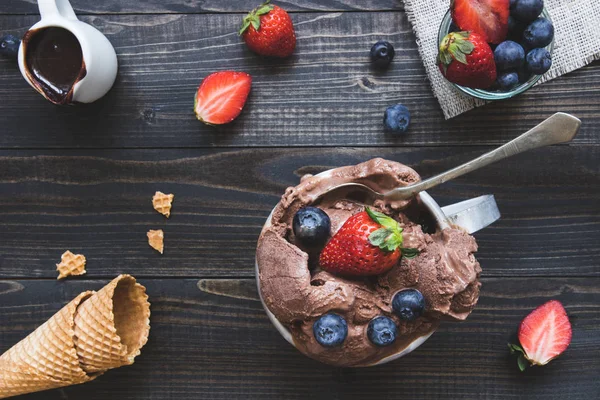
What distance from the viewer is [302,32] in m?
1.50

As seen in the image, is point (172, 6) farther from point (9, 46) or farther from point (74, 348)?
point (74, 348)

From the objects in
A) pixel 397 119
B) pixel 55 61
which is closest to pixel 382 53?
pixel 397 119

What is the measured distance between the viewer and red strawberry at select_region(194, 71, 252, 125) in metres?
1.46

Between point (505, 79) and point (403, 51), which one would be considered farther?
point (403, 51)

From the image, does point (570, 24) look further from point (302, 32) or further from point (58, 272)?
point (58, 272)

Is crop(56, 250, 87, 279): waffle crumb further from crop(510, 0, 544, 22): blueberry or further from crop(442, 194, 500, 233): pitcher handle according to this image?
crop(510, 0, 544, 22): blueberry

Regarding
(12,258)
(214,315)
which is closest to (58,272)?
(12,258)

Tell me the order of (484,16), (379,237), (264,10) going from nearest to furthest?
(379,237) < (484,16) < (264,10)

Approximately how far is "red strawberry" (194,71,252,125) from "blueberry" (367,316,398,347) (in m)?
0.60

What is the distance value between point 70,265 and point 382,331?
31.2 inches

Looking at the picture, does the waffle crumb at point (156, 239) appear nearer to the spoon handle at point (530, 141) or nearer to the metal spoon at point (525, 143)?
the metal spoon at point (525, 143)

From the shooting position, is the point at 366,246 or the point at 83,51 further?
the point at 83,51

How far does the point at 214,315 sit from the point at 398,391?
472 millimetres

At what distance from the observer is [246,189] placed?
150 centimetres
